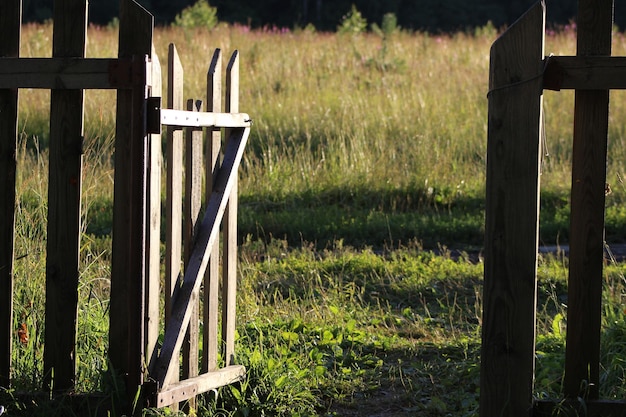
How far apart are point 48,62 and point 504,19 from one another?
35.5 meters

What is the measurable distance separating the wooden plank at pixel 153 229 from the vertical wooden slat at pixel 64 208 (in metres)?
0.27

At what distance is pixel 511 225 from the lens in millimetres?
3186

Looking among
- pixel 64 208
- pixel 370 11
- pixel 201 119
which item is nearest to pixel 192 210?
pixel 201 119

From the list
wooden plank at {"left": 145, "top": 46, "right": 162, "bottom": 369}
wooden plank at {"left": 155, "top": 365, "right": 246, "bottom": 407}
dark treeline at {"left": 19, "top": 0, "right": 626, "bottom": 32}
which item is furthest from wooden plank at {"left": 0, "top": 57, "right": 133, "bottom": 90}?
dark treeline at {"left": 19, "top": 0, "right": 626, "bottom": 32}

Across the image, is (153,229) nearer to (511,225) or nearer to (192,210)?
(192,210)

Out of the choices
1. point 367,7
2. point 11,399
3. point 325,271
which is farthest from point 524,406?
point 367,7

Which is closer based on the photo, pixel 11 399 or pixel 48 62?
pixel 48 62

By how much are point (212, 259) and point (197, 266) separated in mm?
253

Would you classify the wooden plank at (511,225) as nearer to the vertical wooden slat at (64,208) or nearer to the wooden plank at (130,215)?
the wooden plank at (130,215)

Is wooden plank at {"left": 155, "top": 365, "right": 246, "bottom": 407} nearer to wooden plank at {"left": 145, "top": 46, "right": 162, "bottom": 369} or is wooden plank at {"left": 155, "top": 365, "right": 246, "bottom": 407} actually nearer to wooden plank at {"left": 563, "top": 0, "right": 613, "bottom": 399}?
wooden plank at {"left": 145, "top": 46, "right": 162, "bottom": 369}

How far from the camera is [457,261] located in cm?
756

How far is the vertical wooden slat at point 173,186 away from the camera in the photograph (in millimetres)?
3539

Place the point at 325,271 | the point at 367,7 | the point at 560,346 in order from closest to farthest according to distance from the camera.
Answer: the point at 560,346 < the point at 325,271 < the point at 367,7

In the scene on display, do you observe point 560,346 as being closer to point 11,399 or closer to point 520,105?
point 520,105
